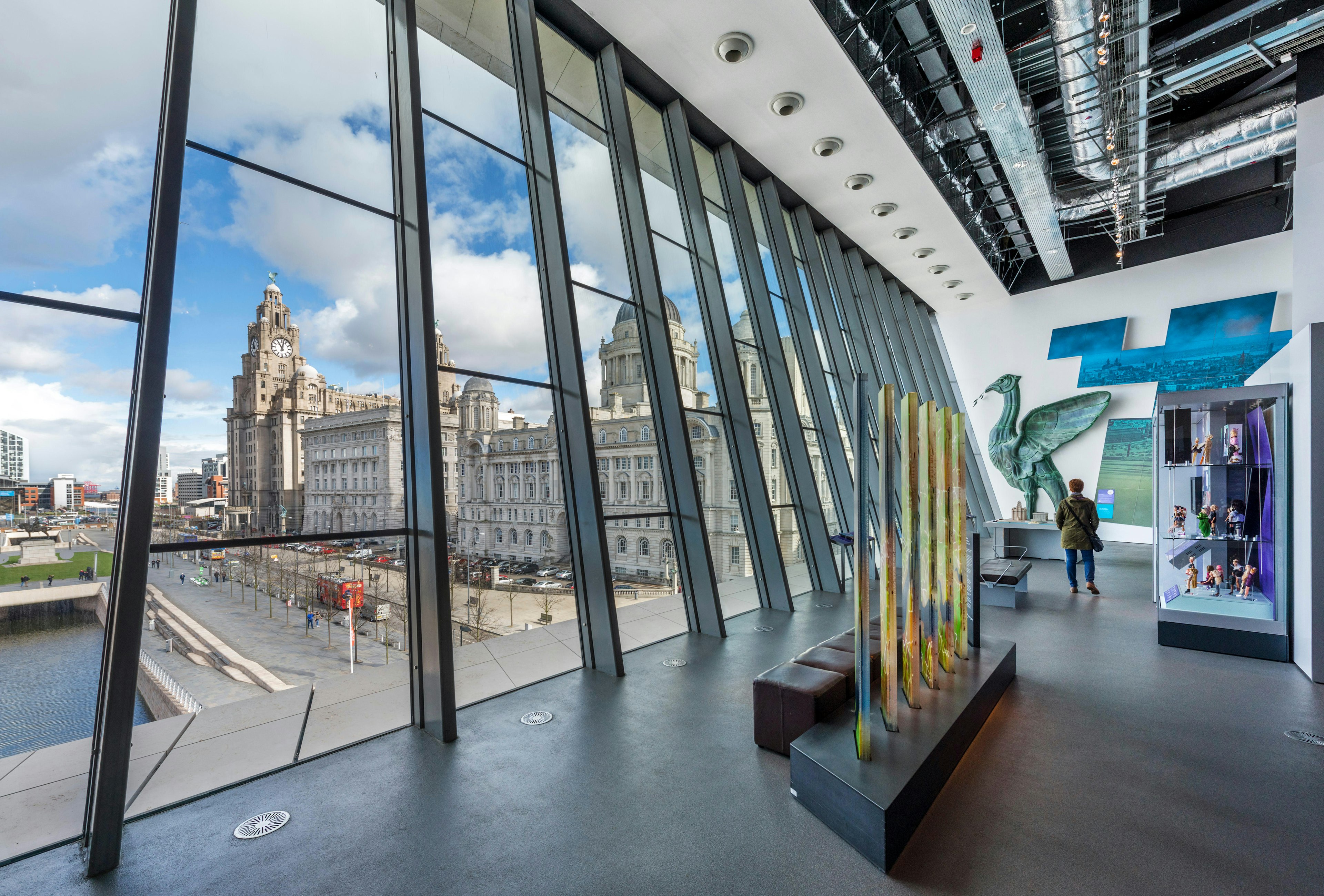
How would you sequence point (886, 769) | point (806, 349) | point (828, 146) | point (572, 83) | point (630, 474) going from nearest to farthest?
point (886, 769)
point (630, 474)
point (572, 83)
point (828, 146)
point (806, 349)

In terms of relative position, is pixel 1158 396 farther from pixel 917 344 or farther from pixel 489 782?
pixel 917 344

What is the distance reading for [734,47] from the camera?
5574 millimetres

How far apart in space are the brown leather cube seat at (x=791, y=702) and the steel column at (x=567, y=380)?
147cm

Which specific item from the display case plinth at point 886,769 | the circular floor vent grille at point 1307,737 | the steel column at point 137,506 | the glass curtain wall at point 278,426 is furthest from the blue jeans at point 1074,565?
the steel column at point 137,506

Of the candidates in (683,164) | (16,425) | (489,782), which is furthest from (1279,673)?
(16,425)

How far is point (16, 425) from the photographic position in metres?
2.53

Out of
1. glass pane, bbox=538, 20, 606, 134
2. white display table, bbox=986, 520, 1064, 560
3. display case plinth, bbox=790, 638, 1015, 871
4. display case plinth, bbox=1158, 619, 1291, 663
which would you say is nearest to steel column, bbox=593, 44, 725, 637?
glass pane, bbox=538, 20, 606, 134

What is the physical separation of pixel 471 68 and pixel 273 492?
4041mm

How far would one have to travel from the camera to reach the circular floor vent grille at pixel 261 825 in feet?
8.18

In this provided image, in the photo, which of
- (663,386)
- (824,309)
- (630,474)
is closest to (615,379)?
(663,386)

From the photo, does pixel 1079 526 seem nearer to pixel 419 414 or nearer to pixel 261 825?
pixel 419 414

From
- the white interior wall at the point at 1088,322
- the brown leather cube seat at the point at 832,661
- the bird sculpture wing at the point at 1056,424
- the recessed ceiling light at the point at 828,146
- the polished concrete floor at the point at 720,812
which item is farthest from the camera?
the bird sculpture wing at the point at 1056,424

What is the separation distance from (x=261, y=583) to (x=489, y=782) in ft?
5.69

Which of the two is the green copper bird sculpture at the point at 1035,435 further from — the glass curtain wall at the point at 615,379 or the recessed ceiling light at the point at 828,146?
the glass curtain wall at the point at 615,379
